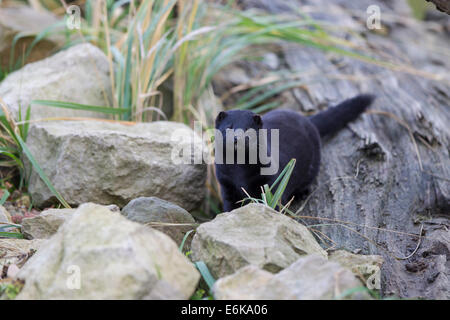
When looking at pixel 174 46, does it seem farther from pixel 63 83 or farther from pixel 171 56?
pixel 63 83

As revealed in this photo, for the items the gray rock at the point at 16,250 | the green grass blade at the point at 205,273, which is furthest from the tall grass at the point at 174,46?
the green grass blade at the point at 205,273

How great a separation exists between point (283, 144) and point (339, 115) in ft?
2.72

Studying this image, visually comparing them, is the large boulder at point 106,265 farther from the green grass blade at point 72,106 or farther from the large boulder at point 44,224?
the green grass blade at point 72,106

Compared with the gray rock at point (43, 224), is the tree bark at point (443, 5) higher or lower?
higher

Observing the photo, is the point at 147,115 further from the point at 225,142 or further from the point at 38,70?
the point at 225,142

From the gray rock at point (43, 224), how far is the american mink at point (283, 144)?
39.3 inches

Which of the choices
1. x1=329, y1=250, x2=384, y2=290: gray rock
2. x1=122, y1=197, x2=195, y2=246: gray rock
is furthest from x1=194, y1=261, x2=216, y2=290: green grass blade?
x1=329, y1=250, x2=384, y2=290: gray rock

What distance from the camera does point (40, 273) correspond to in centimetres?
178

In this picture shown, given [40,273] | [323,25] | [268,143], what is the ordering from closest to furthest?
[40,273], [268,143], [323,25]

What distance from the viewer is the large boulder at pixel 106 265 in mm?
1702

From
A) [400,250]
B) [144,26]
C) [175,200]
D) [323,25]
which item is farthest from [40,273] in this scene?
[323,25]

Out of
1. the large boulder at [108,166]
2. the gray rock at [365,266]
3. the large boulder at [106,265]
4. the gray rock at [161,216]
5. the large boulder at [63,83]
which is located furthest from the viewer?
the large boulder at [63,83]

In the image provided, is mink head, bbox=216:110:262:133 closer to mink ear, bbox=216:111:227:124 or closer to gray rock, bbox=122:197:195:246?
mink ear, bbox=216:111:227:124

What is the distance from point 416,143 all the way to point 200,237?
2208 mm
